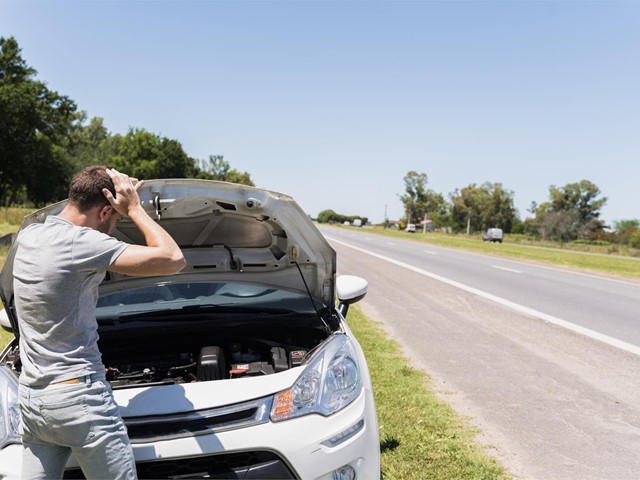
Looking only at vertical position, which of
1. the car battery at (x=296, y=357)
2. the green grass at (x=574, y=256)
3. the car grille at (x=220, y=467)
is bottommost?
the green grass at (x=574, y=256)

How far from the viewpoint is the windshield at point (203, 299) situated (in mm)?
3756

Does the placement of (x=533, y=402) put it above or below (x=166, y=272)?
below

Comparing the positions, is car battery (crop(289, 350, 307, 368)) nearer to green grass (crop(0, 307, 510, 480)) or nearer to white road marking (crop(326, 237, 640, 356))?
green grass (crop(0, 307, 510, 480))

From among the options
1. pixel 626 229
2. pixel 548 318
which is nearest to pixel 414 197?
pixel 626 229

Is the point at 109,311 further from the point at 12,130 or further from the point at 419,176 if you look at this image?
the point at 419,176

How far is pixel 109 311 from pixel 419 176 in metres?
115

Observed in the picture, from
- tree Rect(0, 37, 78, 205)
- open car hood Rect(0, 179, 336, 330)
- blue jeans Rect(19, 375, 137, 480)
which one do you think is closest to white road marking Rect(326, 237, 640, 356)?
open car hood Rect(0, 179, 336, 330)

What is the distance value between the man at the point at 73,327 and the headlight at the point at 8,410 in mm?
327

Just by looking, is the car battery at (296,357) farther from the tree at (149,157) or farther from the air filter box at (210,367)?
the tree at (149,157)

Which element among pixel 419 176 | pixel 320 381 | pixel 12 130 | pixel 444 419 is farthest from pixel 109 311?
pixel 419 176

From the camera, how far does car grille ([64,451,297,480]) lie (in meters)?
2.33

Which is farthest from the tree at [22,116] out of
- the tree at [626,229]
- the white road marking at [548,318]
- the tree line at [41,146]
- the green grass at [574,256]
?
the tree at [626,229]

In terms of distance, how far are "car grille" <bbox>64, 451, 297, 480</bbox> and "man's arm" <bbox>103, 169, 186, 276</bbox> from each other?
869 millimetres

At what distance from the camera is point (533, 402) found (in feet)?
16.4
